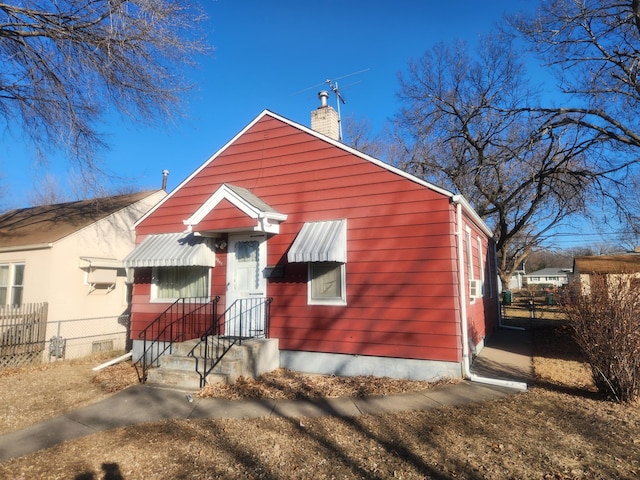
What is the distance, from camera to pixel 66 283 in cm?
1334

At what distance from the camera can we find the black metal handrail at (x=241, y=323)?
7995 millimetres

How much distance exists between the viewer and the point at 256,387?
6766 millimetres

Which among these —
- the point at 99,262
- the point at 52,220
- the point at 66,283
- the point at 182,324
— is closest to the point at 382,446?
the point at 182,324

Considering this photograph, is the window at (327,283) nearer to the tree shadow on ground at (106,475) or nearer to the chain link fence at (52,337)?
the tree shadow on ground at (106,475)

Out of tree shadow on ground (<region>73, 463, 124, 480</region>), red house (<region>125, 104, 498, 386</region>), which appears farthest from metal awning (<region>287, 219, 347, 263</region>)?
tree shadow on ground (<region>73, 463, 124, 480</region>)

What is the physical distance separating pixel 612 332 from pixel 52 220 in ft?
60.6

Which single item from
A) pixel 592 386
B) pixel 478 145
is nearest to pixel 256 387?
pixel 592 386

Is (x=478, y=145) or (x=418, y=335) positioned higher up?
(x=478, y=145)

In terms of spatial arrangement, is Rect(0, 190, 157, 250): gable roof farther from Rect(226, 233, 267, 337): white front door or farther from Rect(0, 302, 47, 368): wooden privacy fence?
Rect(226, 233, 267, 337): white front door

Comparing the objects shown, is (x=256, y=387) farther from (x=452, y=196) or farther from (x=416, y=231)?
(x=452, y=196)

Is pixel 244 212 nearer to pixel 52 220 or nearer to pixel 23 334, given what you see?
pixel 23 334

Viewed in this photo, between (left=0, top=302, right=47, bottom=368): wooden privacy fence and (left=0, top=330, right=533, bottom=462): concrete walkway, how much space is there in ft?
22.4

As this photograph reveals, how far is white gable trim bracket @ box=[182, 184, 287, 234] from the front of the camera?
8.08m

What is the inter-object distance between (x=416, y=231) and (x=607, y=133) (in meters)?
10.4
